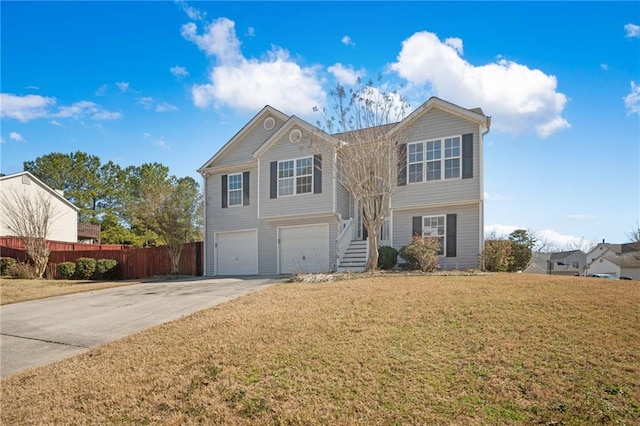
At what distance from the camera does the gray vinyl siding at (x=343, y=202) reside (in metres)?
17.4

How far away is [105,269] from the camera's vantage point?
2125cm

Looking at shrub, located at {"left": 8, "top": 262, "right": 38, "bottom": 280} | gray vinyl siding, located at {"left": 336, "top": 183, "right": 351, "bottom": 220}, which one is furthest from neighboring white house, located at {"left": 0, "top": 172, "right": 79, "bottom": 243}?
gray vinyl siding, located at {"left": 336, "top": 183, "right": 351, "bottom": 220}

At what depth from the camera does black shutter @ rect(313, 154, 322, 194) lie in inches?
681

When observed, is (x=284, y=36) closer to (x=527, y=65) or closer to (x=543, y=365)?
(x=527, y=65)

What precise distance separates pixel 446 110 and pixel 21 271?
72.2 ft

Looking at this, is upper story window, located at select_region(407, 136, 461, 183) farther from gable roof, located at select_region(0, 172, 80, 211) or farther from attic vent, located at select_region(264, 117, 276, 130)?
gable roof, located at select_region(0, 172, 80, 211)

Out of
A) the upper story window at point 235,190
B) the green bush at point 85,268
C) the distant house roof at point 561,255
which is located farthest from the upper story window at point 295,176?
the distant house roof at point 561,255

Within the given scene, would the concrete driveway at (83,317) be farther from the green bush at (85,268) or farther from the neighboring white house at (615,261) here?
the neighboring white house at (615,261)

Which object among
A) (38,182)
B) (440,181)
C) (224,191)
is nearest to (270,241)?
(224,191)

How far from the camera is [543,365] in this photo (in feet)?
16.1

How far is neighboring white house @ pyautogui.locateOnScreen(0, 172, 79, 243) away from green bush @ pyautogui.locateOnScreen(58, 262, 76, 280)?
6.26m

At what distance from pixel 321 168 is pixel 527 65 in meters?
8.55

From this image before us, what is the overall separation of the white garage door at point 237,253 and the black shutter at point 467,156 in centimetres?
1006

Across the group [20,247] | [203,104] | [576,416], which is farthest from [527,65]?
[20,247]
